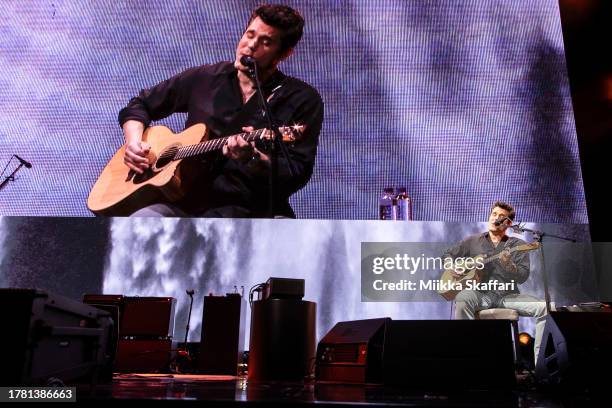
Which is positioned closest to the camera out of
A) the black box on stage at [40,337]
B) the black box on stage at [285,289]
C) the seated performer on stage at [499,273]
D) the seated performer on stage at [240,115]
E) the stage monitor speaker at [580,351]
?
the black box on stage at [40,337]

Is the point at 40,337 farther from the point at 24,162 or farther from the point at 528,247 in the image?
the point at 528,247

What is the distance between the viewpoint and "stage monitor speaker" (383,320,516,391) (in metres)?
1.84

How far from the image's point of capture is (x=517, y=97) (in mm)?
3777

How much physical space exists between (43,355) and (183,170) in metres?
2.26

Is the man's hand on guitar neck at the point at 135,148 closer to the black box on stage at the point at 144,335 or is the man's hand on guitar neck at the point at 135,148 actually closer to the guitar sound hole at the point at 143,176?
the guitar sound hole at the point at 143,176

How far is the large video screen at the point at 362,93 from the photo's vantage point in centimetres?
362

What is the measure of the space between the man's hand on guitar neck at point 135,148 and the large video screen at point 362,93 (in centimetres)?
9

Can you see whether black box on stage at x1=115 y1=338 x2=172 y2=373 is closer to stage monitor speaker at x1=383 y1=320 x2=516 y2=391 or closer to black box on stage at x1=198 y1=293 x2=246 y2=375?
black box on stage at x1=198 y1=293 x2=246 y2=375

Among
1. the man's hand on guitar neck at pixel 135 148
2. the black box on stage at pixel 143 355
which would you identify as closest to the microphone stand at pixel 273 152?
the man's hand on guitar neck at pixel 135 148

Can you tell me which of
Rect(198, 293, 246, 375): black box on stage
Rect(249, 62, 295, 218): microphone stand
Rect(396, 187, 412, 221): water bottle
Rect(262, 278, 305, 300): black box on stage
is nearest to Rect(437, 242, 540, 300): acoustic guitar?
Rect(396, 187, 412, 221): water bottle

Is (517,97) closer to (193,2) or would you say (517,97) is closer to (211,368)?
(193,2)

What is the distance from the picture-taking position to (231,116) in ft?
11.8

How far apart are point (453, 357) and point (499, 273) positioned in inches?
71.4

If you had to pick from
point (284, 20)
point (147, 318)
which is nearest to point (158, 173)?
point (147, 318)
